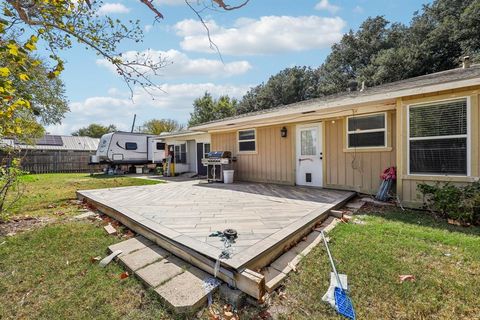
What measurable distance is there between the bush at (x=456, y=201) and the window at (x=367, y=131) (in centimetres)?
175

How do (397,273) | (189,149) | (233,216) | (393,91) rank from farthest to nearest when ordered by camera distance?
(189,149) < (393,91) < (233,216) < (397,273)

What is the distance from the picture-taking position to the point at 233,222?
3701 mm

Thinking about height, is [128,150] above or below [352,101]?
below

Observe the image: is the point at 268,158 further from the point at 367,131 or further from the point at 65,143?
the point at 65,143

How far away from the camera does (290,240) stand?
3.16 m

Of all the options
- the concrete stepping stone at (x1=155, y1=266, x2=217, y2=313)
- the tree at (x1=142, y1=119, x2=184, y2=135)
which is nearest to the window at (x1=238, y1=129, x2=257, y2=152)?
the concrete stepping stone at (x1=155, y1=266, x2=217, y2=313)

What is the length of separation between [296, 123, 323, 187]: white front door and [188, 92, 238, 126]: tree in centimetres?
2151

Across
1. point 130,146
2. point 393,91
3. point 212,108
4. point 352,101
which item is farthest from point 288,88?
point 393,91

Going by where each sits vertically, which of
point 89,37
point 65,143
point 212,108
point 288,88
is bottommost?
point 65,143

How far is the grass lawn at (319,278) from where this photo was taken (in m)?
2.09

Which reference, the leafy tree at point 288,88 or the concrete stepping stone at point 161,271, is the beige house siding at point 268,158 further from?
the leafy tree at point 288,88

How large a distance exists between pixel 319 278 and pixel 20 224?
5230mm

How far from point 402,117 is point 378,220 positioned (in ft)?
7.54

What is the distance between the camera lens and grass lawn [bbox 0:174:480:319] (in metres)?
2.09
